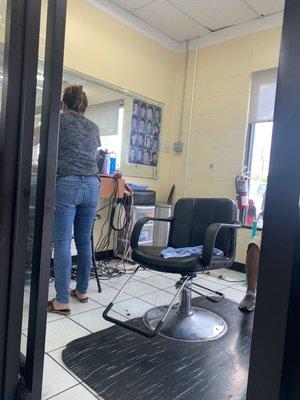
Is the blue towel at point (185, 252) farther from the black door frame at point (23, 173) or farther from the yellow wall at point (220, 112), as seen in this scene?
the yellow wall at point (220, 112)

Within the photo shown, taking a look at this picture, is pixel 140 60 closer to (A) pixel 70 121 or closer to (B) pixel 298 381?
(A) pixel 70 121

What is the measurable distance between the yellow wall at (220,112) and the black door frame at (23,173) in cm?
283

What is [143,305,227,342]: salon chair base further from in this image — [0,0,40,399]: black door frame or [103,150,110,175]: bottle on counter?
[103,150,110,175]: bottle on counter

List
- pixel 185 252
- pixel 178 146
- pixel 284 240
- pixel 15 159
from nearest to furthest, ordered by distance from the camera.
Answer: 1. pixel 284 240
2. pixel 15 159
3. pixel 185 252
4. pixel 178 146

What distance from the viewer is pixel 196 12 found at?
3.43 meters

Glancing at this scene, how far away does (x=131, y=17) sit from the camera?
3.60 m

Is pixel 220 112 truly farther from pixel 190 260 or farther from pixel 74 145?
pixel 190 260

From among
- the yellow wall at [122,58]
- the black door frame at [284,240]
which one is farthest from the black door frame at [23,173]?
the yellow wall at [122,58]

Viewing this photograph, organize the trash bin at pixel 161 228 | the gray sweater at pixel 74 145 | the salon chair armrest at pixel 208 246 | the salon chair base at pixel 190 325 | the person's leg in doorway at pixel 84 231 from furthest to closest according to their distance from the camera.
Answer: the trash bin at pixel 161 228 → the person's leg in doorway at pixel 84 231 → the gray sweater at pixel 74 145 → the salon chair base at pixel 190 325 → the salon chair armrest at pixel 208 246

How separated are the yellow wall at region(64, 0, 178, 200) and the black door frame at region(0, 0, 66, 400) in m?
2.20

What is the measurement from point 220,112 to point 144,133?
0.96m

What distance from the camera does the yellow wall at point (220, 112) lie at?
354 cm

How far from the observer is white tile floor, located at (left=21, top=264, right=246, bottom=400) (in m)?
1.37

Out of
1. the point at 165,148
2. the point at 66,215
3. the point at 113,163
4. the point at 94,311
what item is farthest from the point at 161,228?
the point at 66,215
